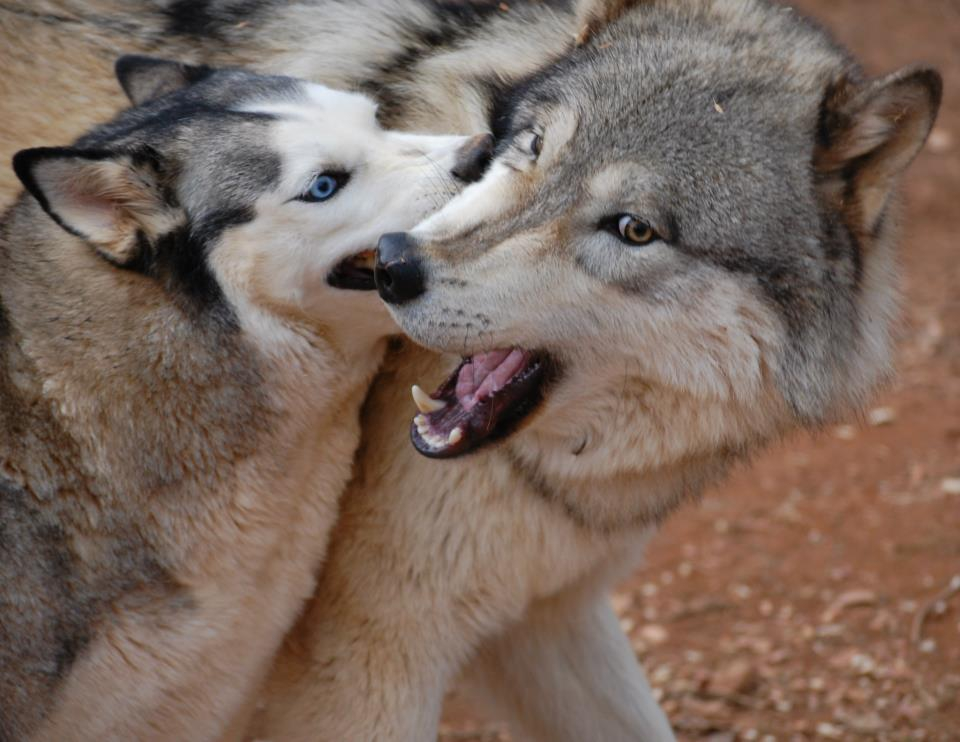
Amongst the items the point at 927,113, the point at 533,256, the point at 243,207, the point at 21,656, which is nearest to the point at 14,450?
the point at 21,656

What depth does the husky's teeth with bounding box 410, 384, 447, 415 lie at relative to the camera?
3604 millimetres

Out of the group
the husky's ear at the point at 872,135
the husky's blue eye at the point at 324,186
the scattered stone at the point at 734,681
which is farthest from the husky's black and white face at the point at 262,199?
the scattered stone at the point at 734,681

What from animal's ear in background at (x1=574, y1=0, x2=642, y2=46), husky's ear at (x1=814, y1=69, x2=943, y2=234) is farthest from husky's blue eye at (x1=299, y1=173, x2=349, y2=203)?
husky's ear at (x1=814, y1=69, x2=943, y2=234)

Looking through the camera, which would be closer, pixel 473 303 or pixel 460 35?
pixel 473 303

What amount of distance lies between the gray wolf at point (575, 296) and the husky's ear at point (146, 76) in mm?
303

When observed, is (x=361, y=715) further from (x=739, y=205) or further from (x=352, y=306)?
(x=739, y=205)

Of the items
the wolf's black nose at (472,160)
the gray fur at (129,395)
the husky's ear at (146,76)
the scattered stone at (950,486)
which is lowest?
the scattered stone at (950,486)

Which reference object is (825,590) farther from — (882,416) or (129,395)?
(129,395)

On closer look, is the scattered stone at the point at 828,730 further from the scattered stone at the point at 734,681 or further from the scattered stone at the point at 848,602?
the scattered stone at the point at 848,602

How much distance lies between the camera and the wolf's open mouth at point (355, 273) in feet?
12.4

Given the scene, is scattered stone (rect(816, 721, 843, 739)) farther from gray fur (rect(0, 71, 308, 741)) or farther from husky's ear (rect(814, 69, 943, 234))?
gray fur (rect(0, 71, 308, 741))

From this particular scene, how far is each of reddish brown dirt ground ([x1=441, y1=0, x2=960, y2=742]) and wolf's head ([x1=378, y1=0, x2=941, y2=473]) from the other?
1.25m

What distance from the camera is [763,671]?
220 inches

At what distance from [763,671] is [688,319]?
8.56 ft
